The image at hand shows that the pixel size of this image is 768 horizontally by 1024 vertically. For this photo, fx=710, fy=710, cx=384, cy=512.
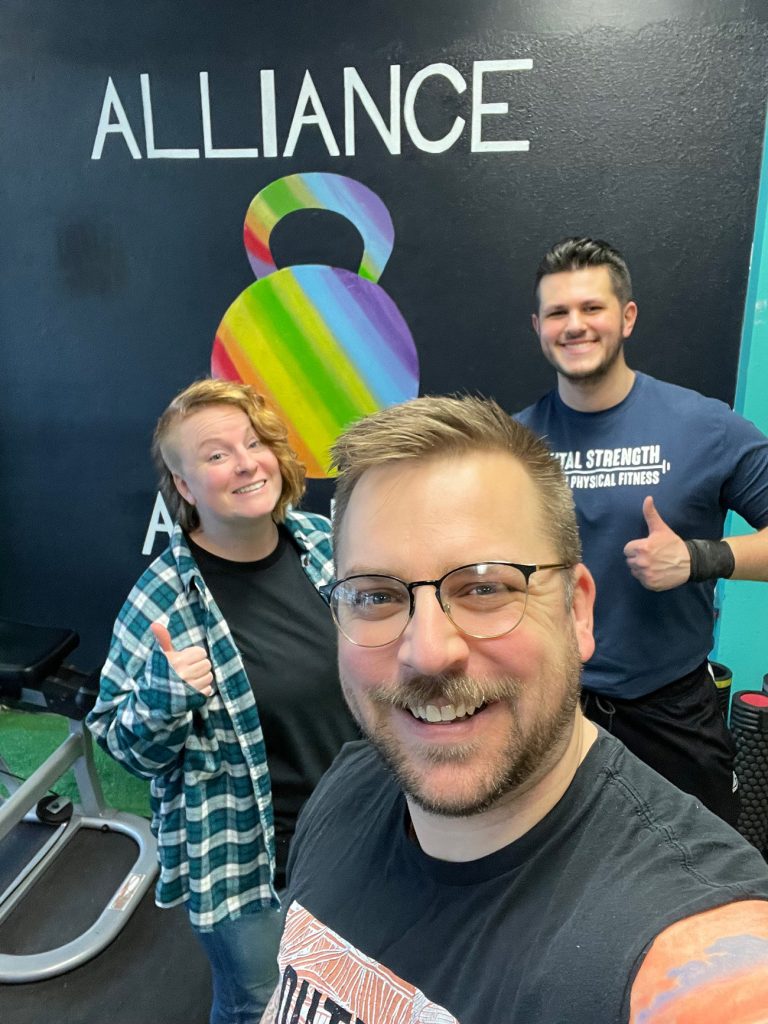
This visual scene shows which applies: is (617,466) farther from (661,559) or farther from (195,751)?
(195,751)

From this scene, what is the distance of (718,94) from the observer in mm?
2029

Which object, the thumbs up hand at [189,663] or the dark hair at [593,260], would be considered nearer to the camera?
the thumbs up hand at [189,663]

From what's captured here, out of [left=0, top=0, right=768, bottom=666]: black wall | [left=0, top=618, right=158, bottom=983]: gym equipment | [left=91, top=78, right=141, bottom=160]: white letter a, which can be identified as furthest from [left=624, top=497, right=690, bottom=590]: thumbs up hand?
[left=91, top=78, right=141, bottom=160]: white letter a

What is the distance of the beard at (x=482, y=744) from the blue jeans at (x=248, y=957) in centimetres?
106

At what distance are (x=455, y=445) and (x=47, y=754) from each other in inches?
115

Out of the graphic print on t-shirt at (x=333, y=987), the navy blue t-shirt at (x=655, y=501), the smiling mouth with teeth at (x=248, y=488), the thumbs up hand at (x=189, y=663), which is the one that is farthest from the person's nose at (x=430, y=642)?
the navy blue t-shirt at (x=655, y=501)

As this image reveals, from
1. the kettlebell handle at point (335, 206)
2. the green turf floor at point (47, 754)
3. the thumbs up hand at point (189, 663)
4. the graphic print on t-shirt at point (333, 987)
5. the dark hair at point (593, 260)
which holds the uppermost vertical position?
the kettlebell handle at point (335, 206)

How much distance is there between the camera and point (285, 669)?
58.9 inches

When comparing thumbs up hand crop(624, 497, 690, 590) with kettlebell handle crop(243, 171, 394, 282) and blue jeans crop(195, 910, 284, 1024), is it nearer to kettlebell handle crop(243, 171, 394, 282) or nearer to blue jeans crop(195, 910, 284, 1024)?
blue jeans crop(195, 910, 284, 1024)

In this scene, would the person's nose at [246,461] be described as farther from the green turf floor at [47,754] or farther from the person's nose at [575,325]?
the green turf floor at [47,754]

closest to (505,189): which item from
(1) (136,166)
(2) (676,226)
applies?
(2) (676,226)

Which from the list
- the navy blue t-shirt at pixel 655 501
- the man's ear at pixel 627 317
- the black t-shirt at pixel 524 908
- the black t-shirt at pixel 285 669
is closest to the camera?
the black t-shirt at pixel 524 908

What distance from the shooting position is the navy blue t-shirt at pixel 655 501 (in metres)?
1.64

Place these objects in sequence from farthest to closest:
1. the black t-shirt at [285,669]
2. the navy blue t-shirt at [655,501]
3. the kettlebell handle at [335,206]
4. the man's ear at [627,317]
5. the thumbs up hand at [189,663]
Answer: the kettlebell handle at [335,206]
the man's ear at [627,317]
the navy blue t-shirt at [655,501]
the black t-shirt at [285,669]
the thumbs up hand at [189,663]
